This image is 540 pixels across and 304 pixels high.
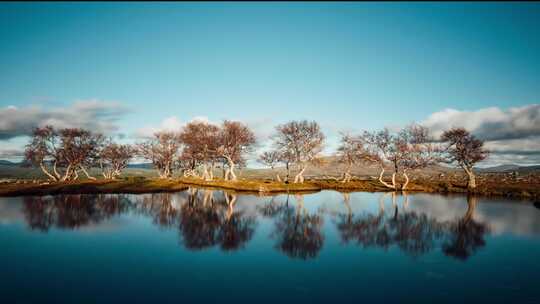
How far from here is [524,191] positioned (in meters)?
64.4

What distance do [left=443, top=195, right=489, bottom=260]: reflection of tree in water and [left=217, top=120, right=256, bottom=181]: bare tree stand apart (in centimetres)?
6049

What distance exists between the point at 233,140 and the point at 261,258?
6766 centimetres

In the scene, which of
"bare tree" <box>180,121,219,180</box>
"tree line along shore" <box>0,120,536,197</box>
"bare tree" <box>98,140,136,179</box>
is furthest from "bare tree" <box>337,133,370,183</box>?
"bare tree" <box>98,140,136,179</box>

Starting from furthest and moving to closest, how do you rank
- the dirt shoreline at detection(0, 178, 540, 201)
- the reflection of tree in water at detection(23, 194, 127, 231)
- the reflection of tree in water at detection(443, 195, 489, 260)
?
1. the dirt shoreline at detection(0, 178, 540, 201)
2. the reflection of tree in water at detection(23, 194, 127, 231)
3. the reflection of tree in water at detection(443, 195, 489, 260)

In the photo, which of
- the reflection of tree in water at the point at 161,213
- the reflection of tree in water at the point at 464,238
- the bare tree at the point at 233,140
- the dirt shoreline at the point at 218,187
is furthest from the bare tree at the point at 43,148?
the reflection of tree in water at the point at 464,238

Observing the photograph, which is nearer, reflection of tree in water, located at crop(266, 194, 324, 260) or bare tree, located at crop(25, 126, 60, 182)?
reflection of tree in water, located at crop(266, 194, 324, 260)

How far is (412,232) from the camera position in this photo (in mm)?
26031

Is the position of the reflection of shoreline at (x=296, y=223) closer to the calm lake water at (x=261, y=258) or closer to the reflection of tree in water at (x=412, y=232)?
the reflection of tree in water at (x=412, y=232)

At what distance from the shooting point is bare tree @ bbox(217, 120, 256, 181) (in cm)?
8412

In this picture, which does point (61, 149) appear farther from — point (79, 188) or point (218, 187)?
point (218, 187)

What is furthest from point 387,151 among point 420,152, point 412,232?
point 412,232

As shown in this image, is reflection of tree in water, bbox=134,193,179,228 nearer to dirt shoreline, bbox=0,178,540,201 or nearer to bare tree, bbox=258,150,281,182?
dirt shoreline, bbox=0,178,540,201

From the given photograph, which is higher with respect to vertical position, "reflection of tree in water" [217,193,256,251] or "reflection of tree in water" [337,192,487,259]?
"reflection of tree in water" [217,193,256,251]

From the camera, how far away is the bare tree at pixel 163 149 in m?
104
